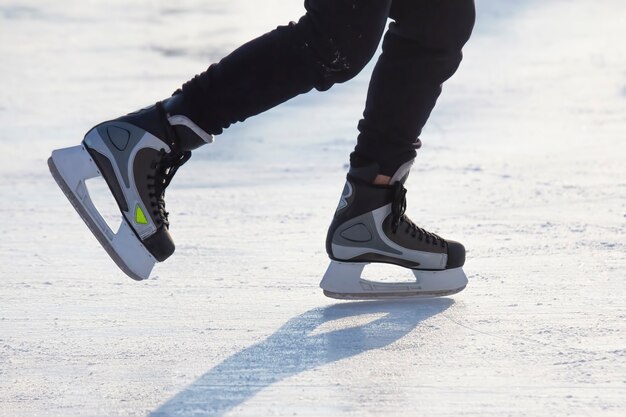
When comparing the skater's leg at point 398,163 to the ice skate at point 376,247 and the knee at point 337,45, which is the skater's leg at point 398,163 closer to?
the ice skate at point 376,247

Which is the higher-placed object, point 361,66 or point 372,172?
point 361,66

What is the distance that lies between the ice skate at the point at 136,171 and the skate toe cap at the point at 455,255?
550 millimetres

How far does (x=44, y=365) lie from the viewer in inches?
53.2

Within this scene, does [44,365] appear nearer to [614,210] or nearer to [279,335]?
[279,335]

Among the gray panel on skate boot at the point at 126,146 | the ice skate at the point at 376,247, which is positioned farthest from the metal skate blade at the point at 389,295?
the gray panel on skate boot at the point at 126,146

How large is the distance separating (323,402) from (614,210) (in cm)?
185

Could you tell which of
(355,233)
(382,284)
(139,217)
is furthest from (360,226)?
(139,217)

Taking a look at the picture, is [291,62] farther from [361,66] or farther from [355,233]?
[355,233]

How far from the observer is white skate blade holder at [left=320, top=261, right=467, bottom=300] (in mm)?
1795

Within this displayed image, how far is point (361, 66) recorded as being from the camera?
1.63 metres

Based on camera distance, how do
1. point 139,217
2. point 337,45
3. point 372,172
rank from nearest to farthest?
point 337,45
point 139,217
point 372,172

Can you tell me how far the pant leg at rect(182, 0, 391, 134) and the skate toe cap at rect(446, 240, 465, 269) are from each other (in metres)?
0.46

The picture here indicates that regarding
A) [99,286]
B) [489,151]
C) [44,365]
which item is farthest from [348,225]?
[489,151]

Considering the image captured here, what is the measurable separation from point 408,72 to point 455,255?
40 centimetres
